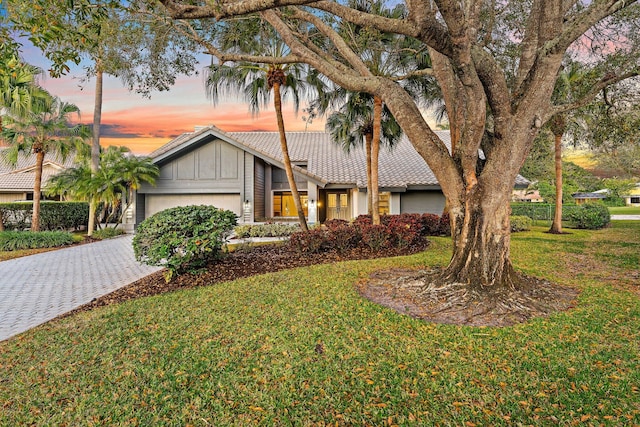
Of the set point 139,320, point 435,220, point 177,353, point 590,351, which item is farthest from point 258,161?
point 590,351

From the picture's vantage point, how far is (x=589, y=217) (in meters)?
18.8

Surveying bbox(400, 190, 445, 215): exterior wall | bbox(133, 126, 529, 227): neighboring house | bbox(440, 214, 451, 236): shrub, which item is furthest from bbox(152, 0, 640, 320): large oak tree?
bbox(400, 190, 445, 215): exterior wall

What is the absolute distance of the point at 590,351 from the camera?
3.72 metres

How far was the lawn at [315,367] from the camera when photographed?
280 centimetres

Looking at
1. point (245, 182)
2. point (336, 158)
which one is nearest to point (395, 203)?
point (336, 158)

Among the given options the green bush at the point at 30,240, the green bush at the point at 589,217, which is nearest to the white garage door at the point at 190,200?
the green bush at the point at 30,240

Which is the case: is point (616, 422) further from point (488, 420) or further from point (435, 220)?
point (435, 220)

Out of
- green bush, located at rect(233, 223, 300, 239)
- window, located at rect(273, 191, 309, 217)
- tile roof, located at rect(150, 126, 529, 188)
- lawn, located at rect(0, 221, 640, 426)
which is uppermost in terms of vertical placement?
tile roof, located at rect(150, 126, 529, 188)

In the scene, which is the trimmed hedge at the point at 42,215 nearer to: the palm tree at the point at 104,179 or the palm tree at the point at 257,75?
the palm tree at the point at 104,179

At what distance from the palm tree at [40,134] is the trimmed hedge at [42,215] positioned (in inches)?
118

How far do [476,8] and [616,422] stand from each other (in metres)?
5.33

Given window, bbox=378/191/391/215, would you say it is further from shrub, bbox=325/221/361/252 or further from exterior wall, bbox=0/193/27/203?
exterior wall, bbox=0/193/27/203

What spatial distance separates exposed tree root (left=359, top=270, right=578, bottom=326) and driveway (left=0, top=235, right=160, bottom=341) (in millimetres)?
5636

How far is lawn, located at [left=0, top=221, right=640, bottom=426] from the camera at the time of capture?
2797 mm
